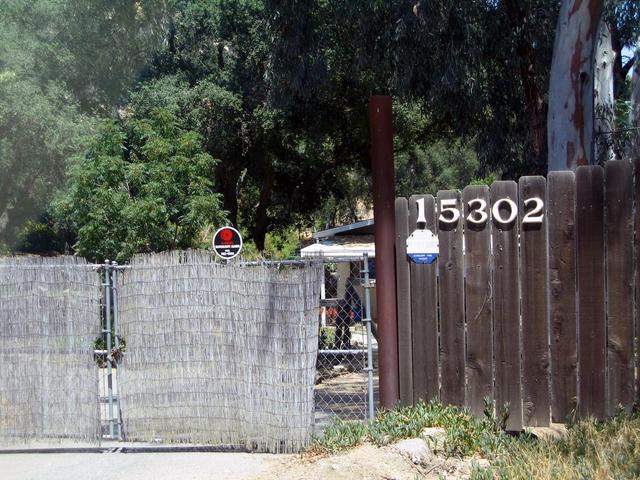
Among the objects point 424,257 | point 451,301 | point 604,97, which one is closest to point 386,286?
point 424,257

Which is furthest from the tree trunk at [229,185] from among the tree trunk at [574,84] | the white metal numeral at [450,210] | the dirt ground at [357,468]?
the dirt ground at [357,468]

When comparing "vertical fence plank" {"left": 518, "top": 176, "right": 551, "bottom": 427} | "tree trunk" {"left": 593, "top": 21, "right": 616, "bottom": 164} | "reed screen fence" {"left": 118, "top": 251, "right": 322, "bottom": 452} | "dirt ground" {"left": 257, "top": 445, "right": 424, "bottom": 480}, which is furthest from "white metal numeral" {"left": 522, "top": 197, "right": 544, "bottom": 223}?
"tree trunk" {"left": 593, "top": 21, "right": 616, "bottom": 164}

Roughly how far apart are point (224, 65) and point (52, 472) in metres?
15.0

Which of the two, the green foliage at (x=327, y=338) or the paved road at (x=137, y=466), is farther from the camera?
the green foliage at (x=327, y=338)

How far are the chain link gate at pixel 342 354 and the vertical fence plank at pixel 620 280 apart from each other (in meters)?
2.41

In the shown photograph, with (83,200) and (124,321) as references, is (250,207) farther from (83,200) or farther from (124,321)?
(124,321)

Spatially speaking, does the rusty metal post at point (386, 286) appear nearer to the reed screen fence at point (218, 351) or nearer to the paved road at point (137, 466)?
the reed screen fence at point (218, 351)

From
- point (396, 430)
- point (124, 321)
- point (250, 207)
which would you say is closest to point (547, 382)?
point (396, 430)

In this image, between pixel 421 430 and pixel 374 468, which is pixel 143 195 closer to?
pixel 421 430

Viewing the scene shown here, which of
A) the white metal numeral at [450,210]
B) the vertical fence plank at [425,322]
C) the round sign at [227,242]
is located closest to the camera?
the white metal numeral at [450,210]

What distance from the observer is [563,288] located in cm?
732

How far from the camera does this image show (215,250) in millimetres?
13523

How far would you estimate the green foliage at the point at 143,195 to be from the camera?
15211mm

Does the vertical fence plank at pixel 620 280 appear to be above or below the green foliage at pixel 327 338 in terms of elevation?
above
